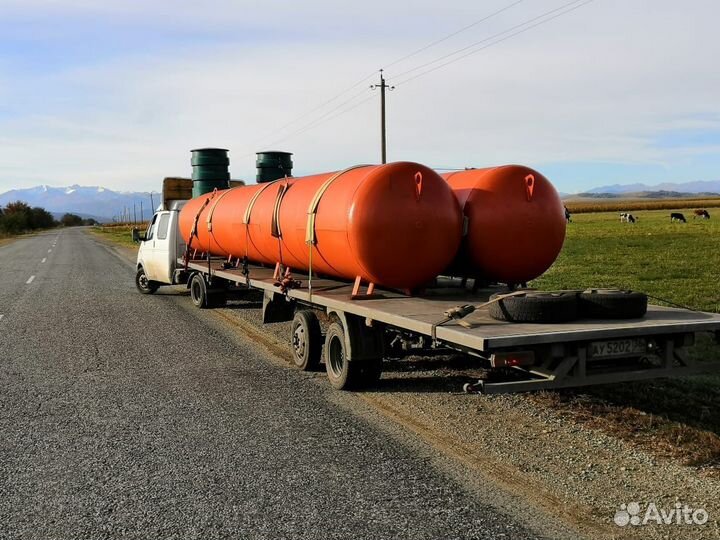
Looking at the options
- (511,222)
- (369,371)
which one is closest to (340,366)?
(369,371)

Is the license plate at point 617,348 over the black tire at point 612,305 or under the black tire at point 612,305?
under

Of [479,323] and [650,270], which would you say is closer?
[479,323]

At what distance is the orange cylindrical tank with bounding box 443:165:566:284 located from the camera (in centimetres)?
698

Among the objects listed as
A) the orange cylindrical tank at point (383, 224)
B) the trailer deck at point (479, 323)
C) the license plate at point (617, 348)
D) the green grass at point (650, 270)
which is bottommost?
the green grass at point (650, 270)

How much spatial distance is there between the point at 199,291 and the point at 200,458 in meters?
8.91

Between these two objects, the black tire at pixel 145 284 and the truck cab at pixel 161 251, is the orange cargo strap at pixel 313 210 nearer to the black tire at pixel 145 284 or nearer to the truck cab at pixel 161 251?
the truck cab at pixel 161 251

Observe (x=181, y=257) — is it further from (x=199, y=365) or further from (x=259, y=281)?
(x=199, y=365)

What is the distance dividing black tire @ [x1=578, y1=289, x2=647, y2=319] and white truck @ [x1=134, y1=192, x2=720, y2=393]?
8 centimetres

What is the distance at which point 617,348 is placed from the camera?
493cm

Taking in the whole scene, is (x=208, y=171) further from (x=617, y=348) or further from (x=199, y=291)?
(x=617, y=348)

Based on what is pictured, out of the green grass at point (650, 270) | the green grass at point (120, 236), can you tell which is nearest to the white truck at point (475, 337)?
the green grass at point (650, 270)

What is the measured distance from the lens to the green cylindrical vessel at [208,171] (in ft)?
55.4

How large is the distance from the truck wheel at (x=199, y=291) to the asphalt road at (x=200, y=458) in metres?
4.02

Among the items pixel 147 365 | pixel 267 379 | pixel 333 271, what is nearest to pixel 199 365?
pixel 147 365
